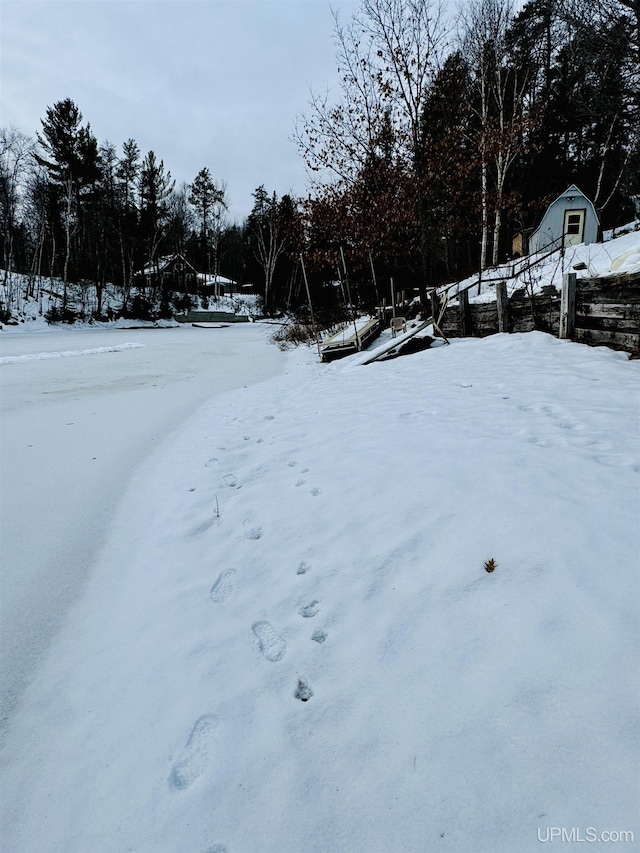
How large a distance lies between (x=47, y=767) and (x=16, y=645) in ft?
2.69

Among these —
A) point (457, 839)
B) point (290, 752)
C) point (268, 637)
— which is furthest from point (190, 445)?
point (457, 839)

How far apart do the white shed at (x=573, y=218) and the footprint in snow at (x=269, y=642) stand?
21.3 m

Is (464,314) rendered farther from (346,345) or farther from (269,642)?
(269,642)

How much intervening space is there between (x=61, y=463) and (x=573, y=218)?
73.5ft

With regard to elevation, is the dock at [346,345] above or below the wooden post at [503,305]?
below

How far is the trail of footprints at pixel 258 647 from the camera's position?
149cm

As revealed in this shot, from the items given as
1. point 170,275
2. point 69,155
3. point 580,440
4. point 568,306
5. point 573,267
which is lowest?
point 580,440

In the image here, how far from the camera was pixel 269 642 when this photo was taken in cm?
202

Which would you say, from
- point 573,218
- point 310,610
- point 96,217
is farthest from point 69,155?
point 310,610

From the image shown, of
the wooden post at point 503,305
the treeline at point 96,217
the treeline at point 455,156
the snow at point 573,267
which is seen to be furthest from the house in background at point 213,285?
the wooden post at point 503,305

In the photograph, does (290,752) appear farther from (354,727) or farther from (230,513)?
(230,513)

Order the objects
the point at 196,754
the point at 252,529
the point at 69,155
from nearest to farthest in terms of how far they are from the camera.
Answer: the point at 196,754
the point at 252,529
the point at 69,155

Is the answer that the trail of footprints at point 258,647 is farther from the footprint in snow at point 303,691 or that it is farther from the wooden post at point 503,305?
the wooden post at point 503,305

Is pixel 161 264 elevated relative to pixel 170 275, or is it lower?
elevated
